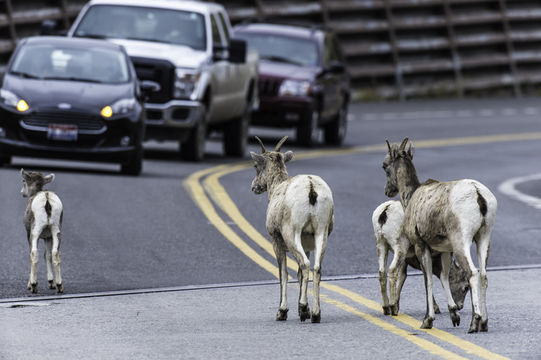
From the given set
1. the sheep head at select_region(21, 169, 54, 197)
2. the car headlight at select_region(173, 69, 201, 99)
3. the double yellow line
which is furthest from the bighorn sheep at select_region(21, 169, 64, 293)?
the car headlight at select_region(173, 69, 201, 99)

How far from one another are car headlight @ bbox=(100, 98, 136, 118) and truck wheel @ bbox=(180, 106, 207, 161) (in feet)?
8.55

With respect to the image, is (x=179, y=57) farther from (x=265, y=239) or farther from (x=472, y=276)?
(x=472, y=276)

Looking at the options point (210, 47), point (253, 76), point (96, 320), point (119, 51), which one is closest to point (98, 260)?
point (96, 320)

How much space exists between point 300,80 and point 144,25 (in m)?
3.97

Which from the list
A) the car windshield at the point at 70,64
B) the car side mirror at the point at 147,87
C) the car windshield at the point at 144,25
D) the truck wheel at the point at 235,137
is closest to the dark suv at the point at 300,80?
the truck wheel at the point at 235,137

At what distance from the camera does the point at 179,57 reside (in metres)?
22.0

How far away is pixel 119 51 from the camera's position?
66.8ft

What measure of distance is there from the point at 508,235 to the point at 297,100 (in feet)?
37.4

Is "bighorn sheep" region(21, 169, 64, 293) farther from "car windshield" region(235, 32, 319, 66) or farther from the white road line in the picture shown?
"car windshield" region(235, 32, 319, 66)

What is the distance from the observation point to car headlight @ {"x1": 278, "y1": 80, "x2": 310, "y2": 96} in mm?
25766

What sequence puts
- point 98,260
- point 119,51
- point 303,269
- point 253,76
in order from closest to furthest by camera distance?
1. point 303,269
2. point 98,260
3. point 119,51
4. point 253,76

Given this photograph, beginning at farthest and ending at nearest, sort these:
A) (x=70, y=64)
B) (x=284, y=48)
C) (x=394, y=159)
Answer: (x=284, y=48) < (x=70, y=64) < (x=394, y=159)

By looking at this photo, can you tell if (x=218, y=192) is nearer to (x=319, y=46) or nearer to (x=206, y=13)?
(x=206, y=13)

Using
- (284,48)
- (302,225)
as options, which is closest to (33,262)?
(302,225)
